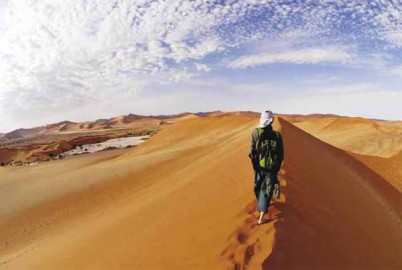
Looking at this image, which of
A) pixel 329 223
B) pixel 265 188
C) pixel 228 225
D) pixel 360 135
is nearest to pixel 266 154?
pixel 265 188

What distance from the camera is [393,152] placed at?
1800cm

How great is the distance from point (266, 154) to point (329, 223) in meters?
1.76

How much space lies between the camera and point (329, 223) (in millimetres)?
6730

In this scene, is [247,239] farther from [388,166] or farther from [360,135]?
[360,135]

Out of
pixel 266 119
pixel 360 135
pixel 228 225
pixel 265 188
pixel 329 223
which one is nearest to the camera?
pixel 266 119

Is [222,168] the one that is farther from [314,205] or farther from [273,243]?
[273,243]

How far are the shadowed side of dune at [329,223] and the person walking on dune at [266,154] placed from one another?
40cm

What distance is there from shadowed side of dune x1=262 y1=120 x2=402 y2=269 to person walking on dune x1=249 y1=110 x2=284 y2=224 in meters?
0.40

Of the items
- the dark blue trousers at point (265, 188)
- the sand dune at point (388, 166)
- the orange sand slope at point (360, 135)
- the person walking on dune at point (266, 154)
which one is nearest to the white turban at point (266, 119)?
the person walking on dune at point (266, 154)

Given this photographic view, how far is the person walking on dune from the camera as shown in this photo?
5.85 meters

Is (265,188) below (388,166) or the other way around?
the other way around

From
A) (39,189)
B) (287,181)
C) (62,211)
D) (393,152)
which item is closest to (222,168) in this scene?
(287,181)

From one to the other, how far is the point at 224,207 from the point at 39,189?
11033 millimetres

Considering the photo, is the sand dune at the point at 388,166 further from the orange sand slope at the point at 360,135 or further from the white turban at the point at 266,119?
the white turban at the point at 266,119
